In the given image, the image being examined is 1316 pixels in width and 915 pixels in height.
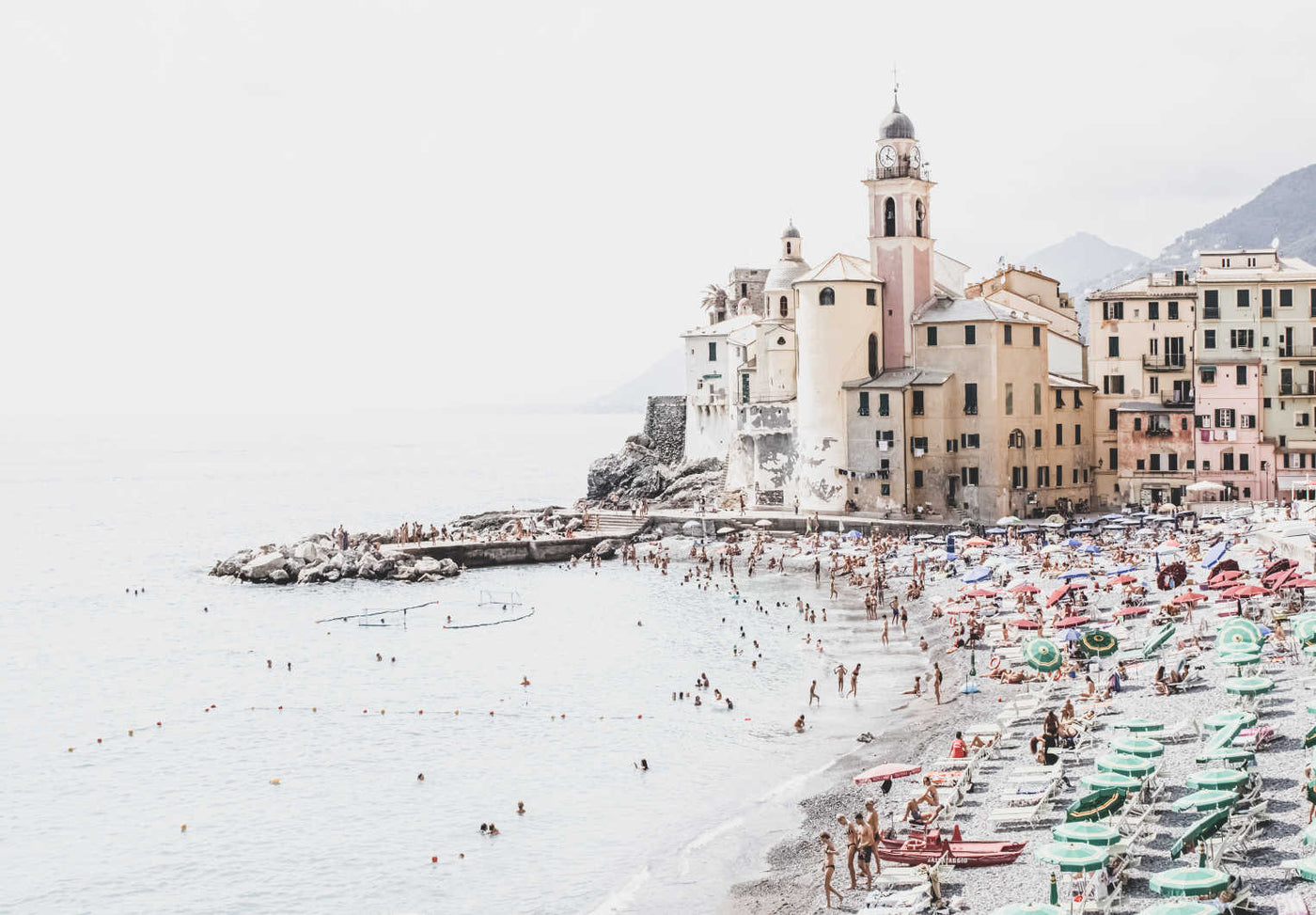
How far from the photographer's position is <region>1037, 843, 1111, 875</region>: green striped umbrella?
23562mm

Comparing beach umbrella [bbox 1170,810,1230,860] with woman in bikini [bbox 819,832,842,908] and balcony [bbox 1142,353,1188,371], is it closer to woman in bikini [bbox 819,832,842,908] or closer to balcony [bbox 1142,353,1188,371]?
woman in bikini [bbox 819,832,842,908]

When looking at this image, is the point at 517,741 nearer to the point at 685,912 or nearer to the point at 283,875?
the point at 283,875

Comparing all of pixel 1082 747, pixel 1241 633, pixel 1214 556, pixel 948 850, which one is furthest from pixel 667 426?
pixel 948 850

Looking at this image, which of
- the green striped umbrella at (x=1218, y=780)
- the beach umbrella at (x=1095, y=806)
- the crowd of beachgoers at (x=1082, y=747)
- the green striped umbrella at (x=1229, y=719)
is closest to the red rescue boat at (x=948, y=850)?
the crowd of beachgoers at (x=1082, y=747)

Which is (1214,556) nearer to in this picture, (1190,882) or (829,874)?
(829,874)

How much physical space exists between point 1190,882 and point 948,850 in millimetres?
6206

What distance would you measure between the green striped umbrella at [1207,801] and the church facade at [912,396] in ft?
170

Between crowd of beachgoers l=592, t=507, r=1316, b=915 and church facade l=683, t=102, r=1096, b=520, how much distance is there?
15490mm

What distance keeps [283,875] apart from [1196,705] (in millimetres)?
22673

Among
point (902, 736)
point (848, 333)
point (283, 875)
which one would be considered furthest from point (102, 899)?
point (848, 333)

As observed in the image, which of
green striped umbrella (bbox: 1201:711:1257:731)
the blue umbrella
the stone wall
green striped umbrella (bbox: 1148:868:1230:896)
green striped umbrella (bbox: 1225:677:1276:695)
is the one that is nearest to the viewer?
green striped umbrella (bbox: 1148:868:1230:896)

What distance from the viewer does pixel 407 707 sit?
4944 centimetres

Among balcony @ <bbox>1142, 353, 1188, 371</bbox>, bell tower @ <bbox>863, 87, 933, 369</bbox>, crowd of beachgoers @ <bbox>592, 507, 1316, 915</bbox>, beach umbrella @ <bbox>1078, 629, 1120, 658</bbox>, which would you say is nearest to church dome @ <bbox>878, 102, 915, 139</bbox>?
bell tower @ <bbox>863, 87, 933, 369</bbox>

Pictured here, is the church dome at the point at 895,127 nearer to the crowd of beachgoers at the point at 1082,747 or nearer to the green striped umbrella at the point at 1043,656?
the crowd of beachgoers at the point at 1082,747
